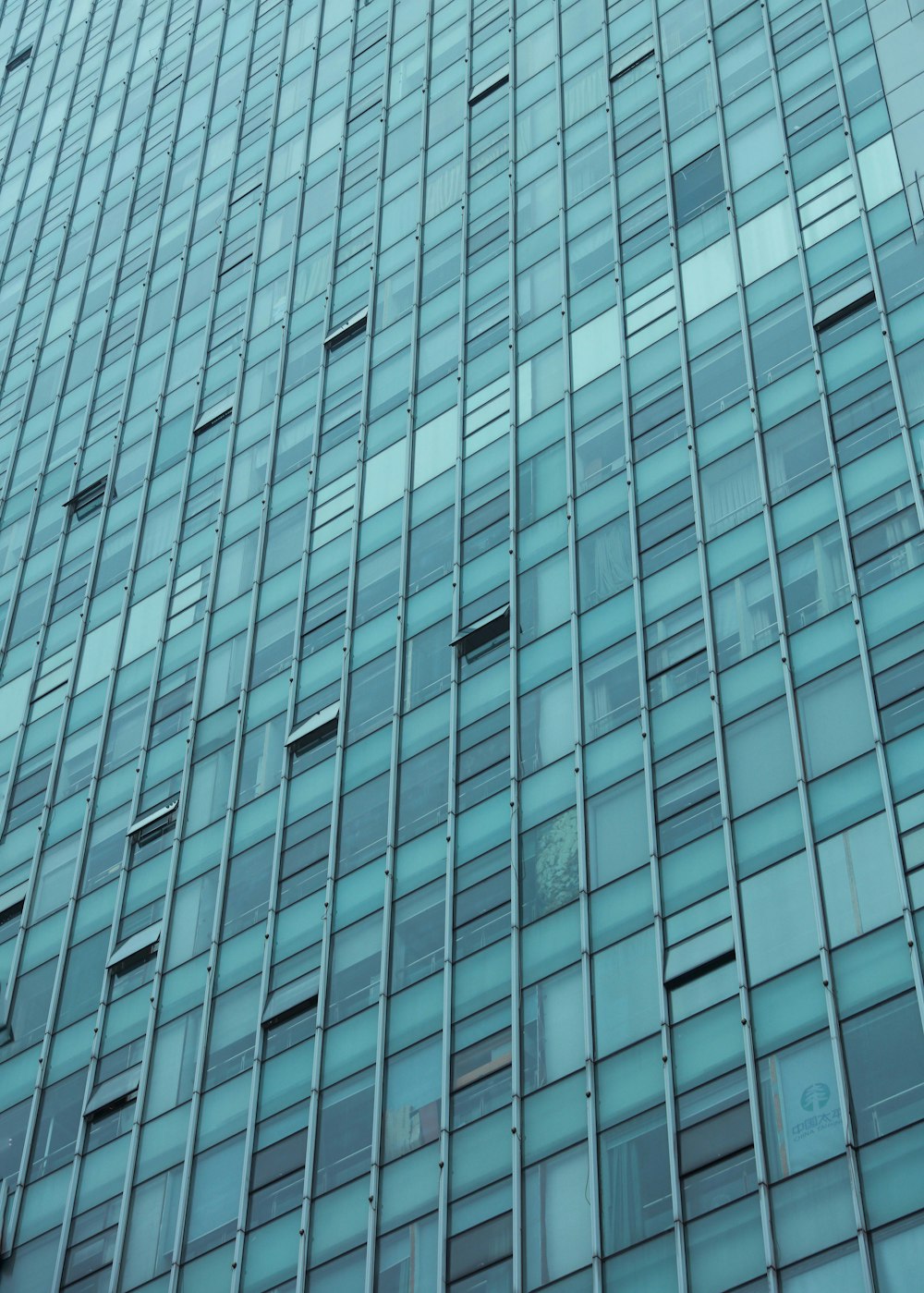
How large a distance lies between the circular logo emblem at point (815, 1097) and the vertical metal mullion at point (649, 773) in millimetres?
2140

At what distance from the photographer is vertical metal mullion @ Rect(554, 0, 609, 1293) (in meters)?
30.9

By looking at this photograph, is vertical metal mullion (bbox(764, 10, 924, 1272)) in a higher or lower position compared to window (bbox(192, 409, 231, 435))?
lower

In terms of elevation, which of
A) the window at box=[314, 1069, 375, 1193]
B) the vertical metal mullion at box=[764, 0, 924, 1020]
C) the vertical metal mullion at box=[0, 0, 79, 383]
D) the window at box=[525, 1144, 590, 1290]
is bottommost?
the window at box=[525, 1144, 590, 1290]

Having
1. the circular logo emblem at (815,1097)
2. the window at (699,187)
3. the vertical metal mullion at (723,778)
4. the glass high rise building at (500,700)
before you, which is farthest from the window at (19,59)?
the circular logo emblem at (815,1097)

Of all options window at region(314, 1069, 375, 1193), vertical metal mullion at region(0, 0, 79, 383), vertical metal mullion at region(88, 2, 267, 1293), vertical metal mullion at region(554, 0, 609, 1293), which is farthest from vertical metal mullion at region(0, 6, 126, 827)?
vertical metal mullion at region(554, 0, 609, 1293)

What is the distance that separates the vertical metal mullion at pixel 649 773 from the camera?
29859 millimetres

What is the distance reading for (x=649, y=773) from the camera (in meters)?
35.7

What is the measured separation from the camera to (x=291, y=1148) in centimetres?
3594

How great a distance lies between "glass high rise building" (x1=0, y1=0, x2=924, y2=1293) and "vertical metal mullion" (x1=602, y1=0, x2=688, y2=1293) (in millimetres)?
79

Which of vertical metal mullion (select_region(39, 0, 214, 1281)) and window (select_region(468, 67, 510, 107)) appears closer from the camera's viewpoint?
vertical metal mullion (select_region(39, 0, 214, 1281))

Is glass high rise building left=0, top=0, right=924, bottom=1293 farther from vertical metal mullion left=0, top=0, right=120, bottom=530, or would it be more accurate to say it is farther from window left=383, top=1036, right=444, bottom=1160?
vertical metal mullion left=0, top=0, right=120, bottom=530

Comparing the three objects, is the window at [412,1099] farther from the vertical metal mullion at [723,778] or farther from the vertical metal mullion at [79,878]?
the vertical metal mullion at [79,878]

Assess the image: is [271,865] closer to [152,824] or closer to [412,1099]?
[152,824]

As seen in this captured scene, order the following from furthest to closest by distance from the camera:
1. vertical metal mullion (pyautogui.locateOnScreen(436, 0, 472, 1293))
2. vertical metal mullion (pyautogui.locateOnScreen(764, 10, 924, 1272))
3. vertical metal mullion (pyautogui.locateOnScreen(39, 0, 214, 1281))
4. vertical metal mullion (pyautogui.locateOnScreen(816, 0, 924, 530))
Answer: vertical metal mullion (pyautogui.locateOnScreen(39, 0, 214, 1281)) < vertical metal mullion (pyautogui.locateOnScreen(816, 0, 924, 530)) < vertical metal mullion (pyautogui.locateOnScreen(436, 0, 472, 1293)) < vertical metal mullion (pyautogui.locateOnScreen(764, 10, 924, 1272))
